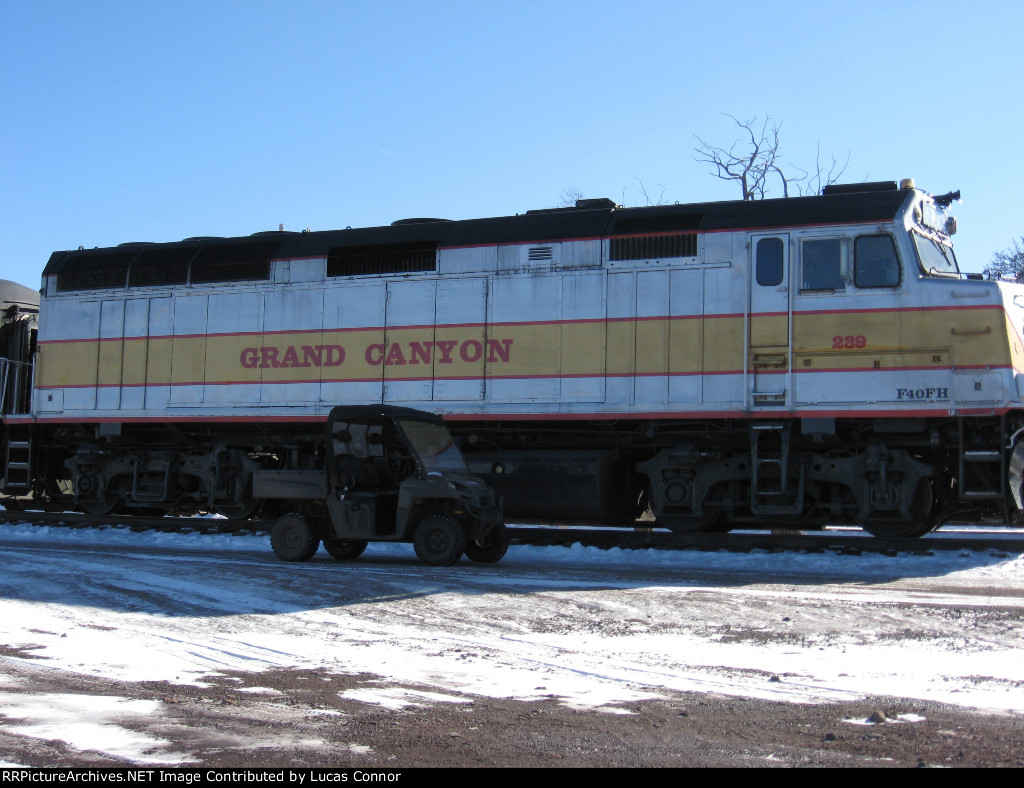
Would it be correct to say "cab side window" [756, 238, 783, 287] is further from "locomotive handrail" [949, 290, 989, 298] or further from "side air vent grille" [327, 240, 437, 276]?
"side air vent grille" [327, 240, 437, 276]

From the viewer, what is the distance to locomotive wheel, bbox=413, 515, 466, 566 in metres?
10.9

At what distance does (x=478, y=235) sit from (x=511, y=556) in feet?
14.7

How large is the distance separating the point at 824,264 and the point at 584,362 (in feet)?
10.6

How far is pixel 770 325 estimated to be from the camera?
40.2 feet

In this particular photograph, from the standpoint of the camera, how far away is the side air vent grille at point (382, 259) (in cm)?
1403

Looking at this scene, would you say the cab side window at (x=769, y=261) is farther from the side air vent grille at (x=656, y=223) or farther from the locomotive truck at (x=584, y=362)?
the side air vent grille at (x=656, y=223)

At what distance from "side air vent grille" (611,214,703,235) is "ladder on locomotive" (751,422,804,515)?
2748 millimetres

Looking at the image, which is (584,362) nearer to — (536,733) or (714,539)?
(714,539)

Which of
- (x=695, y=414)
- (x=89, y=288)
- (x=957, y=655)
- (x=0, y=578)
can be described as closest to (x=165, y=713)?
(x=957, y=655)

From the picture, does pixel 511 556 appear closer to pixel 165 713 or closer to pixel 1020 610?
pixel 1020 610

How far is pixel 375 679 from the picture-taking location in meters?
5.82

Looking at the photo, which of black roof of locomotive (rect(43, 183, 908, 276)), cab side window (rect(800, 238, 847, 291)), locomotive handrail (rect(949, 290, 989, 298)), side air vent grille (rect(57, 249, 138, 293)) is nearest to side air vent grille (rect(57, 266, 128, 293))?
side air vent grille (rect(57, 249, 138, 293))

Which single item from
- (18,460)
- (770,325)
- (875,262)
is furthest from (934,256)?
(18,460)

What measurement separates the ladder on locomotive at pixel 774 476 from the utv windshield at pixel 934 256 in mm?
2477
